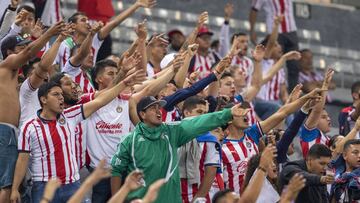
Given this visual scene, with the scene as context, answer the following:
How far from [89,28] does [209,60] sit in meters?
4.00

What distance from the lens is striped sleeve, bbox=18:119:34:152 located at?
15488 mm

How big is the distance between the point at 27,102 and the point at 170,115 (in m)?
1.55

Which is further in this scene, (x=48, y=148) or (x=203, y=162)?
(x=203, y=162)

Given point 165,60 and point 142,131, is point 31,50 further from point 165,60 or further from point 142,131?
point 165,60

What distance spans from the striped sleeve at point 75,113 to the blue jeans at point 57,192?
0.66 metres

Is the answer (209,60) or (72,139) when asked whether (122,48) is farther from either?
(72,139)

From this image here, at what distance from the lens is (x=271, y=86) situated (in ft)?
74.3

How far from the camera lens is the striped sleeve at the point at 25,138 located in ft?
50.8

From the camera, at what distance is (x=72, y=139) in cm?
1580

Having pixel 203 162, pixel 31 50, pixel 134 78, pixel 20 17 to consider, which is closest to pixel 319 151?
pixel 203 162

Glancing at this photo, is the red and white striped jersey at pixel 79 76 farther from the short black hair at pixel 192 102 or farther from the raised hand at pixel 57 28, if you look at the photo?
the raised hand at pixel 57 28

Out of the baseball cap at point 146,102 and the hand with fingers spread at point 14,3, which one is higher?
the hand with fingers spread at point 14,3

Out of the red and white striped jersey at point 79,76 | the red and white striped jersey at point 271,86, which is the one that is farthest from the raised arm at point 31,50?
the red and white striped jersey at point 271,86

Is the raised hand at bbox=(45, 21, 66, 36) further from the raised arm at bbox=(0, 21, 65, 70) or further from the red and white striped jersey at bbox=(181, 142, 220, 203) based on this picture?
the red and white striped jersey at bbox=(181, 142, 220, 203)
